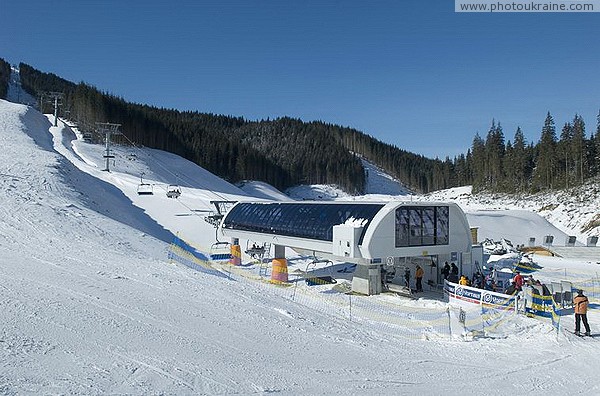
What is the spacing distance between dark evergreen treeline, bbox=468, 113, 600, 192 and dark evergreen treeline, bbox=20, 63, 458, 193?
2852 cm

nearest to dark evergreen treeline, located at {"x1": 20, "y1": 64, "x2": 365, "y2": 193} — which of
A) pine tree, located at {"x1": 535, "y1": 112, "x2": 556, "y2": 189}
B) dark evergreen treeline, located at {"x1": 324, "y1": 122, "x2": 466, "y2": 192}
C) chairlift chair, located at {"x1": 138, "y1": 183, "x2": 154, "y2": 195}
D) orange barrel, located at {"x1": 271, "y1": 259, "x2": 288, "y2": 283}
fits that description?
dark evergreen treeline, located at {"x1": 324, "y1": 122, "x2": 466, "y2": 192}

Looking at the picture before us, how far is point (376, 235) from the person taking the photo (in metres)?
17.9

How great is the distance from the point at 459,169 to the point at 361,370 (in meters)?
117

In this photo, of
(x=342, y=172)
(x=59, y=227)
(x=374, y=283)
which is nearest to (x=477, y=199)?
(x=342, y=172)

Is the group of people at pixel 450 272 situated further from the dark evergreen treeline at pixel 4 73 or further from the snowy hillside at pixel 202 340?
the dark evergreen treeline at pixel 4 73

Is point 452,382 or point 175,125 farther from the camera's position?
point 175,125

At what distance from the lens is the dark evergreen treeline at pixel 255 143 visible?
86875 mm

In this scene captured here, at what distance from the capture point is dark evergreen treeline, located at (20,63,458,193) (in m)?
86.9

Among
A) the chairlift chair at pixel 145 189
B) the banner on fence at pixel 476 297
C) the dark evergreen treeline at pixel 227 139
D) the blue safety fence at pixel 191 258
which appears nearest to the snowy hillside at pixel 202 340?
the banner on fence at pixel 476 297

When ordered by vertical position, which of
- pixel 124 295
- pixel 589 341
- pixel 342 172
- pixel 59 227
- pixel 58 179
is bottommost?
pixel 589 341

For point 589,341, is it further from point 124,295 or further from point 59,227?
point 59,227

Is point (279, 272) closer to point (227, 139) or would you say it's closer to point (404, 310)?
point (404, 310)

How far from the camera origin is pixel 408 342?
10.9m

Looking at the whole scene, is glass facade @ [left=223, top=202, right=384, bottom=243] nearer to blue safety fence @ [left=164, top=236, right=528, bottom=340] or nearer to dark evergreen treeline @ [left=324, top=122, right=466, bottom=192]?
blue safety fence @ [left=164, top=236, right=528, bottom=340]
